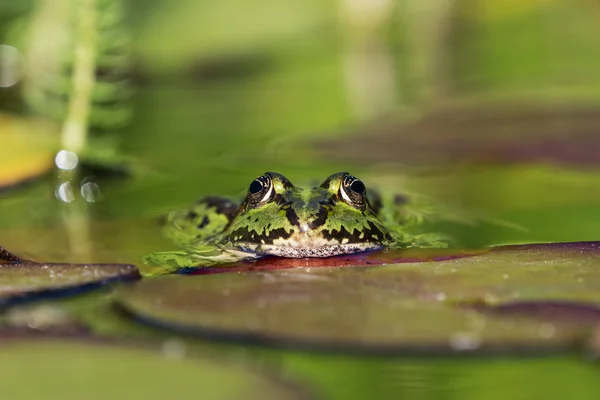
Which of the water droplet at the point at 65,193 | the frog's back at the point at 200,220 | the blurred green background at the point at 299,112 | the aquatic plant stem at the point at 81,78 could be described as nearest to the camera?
the frog's back at the point at 200,220

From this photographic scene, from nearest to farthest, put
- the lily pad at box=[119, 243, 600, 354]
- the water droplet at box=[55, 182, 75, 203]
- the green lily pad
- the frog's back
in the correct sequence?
1. the green lily pad
2. the lily pad at box=[119, 243, 600, 354]
3. the frog's back
4. the water droplet at box=[55, 182, 75, 203]

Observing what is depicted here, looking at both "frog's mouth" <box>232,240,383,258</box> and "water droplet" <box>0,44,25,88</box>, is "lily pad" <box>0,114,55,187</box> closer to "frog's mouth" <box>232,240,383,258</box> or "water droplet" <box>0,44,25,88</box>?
"frog's mouth" <box>232,240,383,258</box>

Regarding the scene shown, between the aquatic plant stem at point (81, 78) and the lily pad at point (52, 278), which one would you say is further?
the aquatic plant stem at point (81, 78)

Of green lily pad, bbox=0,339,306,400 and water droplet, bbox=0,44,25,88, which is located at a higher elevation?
water droplet, bbox=0,44,25,88

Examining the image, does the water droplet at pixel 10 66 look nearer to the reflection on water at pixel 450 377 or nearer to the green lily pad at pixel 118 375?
the green lily pad at pixel 118 375

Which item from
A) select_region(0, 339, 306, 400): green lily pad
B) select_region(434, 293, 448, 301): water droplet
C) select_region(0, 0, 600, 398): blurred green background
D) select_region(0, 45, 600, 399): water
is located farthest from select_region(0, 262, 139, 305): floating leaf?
select_region(434, 293, 448, 301): water droplet

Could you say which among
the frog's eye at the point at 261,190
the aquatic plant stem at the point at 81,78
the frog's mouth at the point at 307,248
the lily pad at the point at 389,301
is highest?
the aquatic plant stem at the point at 81,78

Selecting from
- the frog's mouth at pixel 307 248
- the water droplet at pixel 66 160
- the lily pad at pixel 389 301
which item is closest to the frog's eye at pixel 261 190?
the frog's mouth at pixel 307 248
